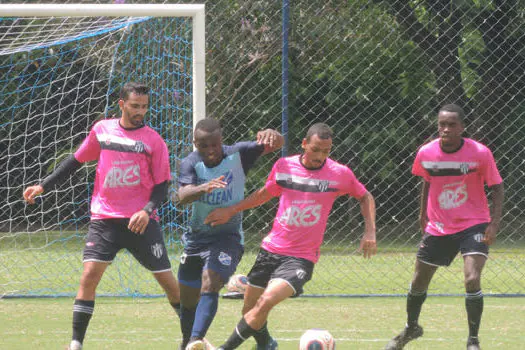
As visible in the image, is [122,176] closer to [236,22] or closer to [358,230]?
[236,22]

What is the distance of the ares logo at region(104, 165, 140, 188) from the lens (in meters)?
6.24

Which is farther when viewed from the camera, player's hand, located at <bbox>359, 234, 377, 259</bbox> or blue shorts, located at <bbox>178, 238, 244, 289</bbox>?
blue shorts, located at <bbox>178, 238, 244, 289</bbox>

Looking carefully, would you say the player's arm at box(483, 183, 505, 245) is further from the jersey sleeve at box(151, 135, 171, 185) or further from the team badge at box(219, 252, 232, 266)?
the jersey sleeve at box(151, 135, 171, 185)

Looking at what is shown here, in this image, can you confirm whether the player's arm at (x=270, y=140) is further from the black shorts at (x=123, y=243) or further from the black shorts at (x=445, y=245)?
the black shorts at (x=445, y=245)

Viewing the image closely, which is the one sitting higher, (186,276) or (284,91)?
(284,91)

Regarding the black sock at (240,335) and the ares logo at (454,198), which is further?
the ares logo at (454,198)

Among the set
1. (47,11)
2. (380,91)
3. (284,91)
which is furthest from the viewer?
(380,91)

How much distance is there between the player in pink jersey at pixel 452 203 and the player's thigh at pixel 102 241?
209 centimetres

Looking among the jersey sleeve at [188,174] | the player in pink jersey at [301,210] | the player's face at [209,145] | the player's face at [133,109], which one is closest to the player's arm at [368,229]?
the player in pink jersey at [301,210]

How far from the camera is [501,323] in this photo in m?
7.61

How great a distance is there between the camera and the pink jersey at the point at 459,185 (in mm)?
6582

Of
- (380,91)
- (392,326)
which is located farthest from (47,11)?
(380,91)

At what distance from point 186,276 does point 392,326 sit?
6.84 feet

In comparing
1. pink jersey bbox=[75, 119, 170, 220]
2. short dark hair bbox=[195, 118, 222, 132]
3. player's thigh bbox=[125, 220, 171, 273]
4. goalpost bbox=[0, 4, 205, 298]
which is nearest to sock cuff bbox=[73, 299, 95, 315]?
player's thigh bbox=[125, 220, 171, 273]
